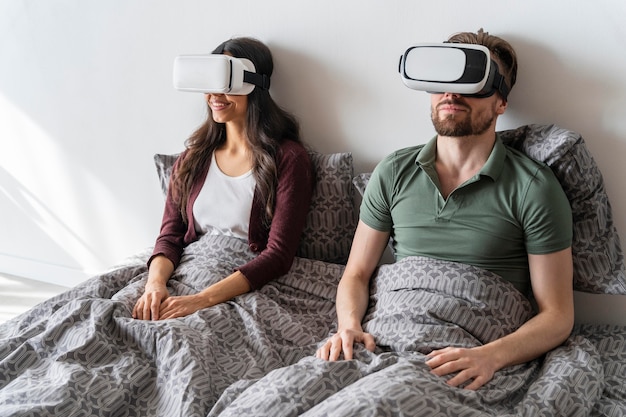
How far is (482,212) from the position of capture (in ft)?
5.67

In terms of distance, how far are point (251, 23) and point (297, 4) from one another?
0.59 feet

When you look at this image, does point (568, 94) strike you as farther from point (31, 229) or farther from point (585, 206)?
point (31, 229)

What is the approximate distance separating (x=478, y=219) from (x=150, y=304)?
0.89 meters

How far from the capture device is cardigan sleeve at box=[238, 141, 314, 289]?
6.61ft

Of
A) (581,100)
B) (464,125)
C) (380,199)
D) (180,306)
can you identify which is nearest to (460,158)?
(464,125)

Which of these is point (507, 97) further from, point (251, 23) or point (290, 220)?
point (251, 23)

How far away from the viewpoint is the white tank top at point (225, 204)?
2109 millimetres

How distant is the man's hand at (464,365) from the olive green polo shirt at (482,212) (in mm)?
278

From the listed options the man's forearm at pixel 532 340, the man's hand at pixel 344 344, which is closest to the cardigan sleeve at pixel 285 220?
the man's hand at pixel 344 344

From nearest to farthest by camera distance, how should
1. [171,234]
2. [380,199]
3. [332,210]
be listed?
1. [380,199]
2. [332,210]
3. [171,234]

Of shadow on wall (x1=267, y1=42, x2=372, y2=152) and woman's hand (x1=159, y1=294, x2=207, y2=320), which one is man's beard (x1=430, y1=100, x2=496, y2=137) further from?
woman's hand (x1=159, y1=294, x2=207, y2=320)

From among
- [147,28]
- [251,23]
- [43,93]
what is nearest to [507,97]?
[251,23]

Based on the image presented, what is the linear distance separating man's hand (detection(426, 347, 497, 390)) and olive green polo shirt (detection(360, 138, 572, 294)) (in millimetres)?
278

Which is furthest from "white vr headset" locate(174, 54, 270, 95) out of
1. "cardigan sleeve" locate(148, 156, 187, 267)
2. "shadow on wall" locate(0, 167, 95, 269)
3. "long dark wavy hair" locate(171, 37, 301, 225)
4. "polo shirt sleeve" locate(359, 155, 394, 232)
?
"shadow on wall" locate(0, 167, 95, 269)
